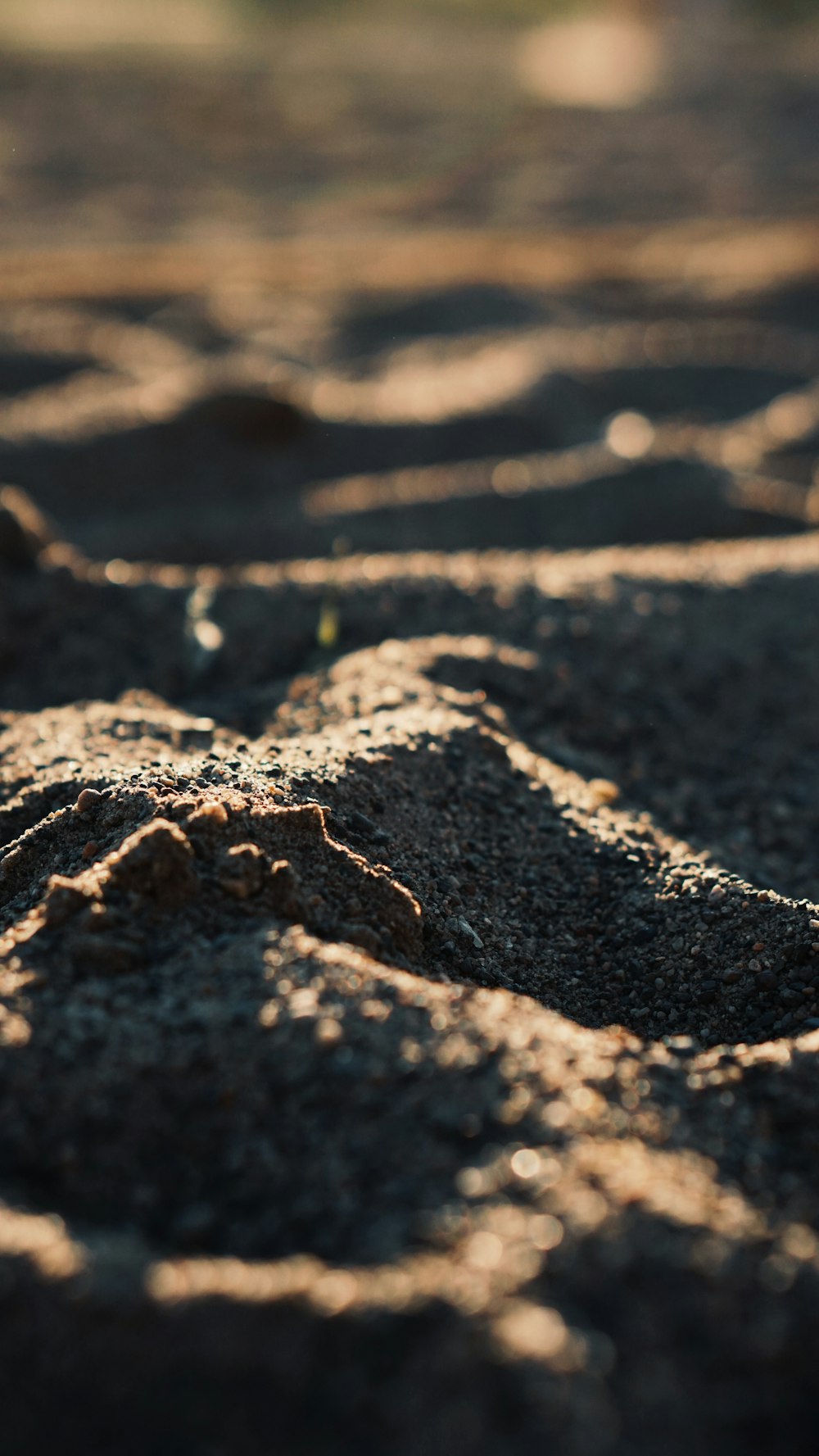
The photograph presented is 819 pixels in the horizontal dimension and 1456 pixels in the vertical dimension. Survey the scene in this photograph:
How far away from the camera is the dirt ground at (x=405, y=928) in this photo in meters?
0.97

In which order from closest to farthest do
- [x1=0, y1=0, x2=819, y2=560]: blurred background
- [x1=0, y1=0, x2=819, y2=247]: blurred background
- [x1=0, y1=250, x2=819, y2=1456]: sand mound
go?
[x1=0, y1=250, x2=819, y2=1456]: sand mound → [x1=0, y1=0, x2=819, y2=560]: blurred background → [x1=0, y1=0, x2=819, y2=247]: blurred background

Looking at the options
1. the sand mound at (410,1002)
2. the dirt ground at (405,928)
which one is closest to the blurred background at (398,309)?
the dirt ground at (405,928)

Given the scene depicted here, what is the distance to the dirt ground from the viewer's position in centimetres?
97

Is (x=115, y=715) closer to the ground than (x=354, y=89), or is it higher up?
closer to the ground

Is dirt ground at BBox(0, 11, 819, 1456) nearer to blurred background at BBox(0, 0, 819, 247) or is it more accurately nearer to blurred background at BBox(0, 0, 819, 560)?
blurred background at BBox(0, 0, 819, 560)

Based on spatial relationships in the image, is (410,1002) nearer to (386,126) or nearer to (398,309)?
(398,309)

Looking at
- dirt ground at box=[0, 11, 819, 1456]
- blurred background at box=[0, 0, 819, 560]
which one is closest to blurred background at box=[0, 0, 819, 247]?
blurred background at box=[0, 0, 819, 560]

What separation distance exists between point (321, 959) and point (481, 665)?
4.13 ft

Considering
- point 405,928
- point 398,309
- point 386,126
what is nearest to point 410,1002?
point 405,928

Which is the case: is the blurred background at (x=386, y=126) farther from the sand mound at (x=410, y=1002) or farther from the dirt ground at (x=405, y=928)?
the sand mound at (x=410, y=1002)

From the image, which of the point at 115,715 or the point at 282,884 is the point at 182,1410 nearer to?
the point at 282,884

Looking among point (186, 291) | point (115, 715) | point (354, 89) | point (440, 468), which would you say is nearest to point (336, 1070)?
point (115, 715)

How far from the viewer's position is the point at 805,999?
5.02 ft

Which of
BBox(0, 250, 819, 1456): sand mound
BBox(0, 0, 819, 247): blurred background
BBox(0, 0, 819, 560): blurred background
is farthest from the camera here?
BBox(0, 0, 819, 247): blurred background
